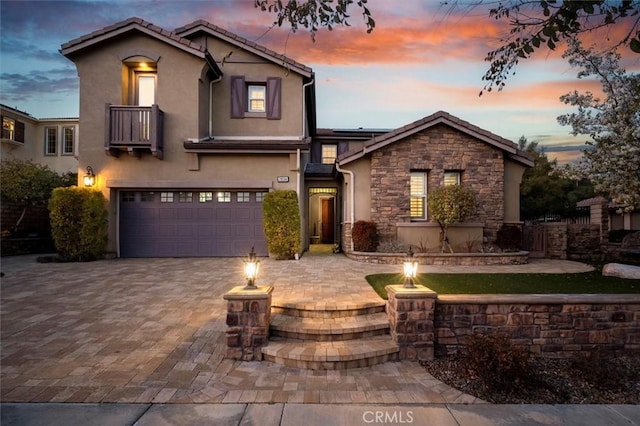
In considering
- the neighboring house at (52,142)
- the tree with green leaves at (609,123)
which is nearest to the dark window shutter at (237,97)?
the tree with green leaves at (609,123)

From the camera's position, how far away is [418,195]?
36.8 ft

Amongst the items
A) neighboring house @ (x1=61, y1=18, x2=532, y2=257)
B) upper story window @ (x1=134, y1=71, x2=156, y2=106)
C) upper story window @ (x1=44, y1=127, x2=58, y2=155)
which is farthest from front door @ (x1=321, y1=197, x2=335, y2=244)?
upper story window @ (x1=44, y1=127, x2=58, y2=155)

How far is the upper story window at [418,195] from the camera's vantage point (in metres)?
11.2

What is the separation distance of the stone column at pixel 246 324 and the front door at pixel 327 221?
12952 mm

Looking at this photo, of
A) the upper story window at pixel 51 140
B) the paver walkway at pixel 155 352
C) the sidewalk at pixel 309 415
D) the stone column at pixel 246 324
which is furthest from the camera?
the upper story window at pixel 51 140

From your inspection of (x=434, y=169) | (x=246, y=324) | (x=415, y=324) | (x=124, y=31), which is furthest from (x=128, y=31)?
(x=415, y=324)

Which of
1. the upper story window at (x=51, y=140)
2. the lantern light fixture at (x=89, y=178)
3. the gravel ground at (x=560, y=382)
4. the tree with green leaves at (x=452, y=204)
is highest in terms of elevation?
the upper story window at (x=51, y=140)

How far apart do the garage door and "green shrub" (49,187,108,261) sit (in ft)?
3.21

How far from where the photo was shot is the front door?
17.2 metres

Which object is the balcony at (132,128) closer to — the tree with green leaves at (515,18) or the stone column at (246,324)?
the tree with green leaves at (515,18)

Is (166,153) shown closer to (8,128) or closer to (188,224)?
(188,224)

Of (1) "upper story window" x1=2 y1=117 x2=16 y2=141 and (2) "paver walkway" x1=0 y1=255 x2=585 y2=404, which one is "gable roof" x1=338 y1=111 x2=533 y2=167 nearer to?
(2) "paver walkway" x1=0 y1=255 x2=585 y2=404

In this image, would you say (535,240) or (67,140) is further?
(67,140)
